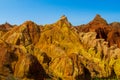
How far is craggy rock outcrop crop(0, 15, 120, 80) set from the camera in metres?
70.2

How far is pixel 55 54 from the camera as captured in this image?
90.7 metres

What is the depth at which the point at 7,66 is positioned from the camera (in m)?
69.1

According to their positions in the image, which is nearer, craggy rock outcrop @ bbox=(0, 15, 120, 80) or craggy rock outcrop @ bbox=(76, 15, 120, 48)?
craggy rock outcrop @ bbox=(0, 15, 120, 80)

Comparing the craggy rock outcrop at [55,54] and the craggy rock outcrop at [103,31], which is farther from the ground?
the craggy rock outcrop at [103,31]

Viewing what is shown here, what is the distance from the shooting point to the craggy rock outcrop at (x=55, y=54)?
230 feet

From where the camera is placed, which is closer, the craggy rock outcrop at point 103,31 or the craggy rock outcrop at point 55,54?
the craggy rock outcrop at point 55,54

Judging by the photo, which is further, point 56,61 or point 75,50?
point 75,50

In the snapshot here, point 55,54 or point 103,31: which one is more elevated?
point 103,31

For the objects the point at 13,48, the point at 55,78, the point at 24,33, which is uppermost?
the point at 24,33

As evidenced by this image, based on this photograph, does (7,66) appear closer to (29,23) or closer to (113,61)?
(29,23)

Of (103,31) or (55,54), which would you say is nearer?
(55,54)

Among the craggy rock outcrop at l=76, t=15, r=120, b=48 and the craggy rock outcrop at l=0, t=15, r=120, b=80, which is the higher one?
the craggy rock outcrop at l=76, t=15, r=120, b=48

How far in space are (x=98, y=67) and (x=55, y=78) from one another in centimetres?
1734

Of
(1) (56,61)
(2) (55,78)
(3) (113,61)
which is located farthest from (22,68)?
(3) (113,61)
